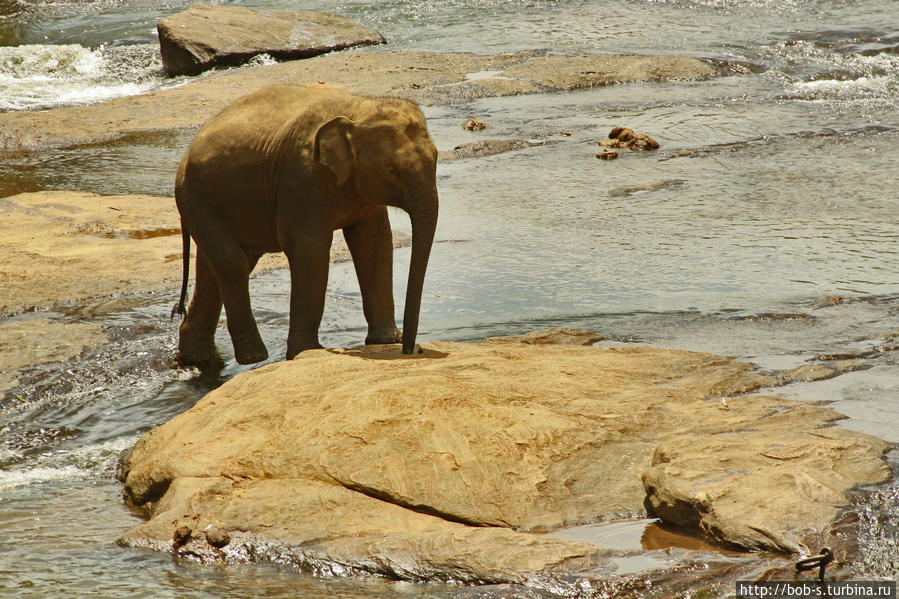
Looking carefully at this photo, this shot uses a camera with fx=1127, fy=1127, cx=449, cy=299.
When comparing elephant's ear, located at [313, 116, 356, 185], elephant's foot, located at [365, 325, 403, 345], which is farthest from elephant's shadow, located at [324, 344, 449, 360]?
elephant's ear, located at [313, 116, 356, 185]

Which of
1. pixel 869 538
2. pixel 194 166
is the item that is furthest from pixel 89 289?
pixel 869 538

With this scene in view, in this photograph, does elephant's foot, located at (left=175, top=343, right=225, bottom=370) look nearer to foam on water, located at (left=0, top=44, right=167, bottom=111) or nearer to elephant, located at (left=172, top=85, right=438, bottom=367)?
elephant, located at (left=172, top=85, right=438, bottom=367)

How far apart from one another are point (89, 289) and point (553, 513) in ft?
19.0

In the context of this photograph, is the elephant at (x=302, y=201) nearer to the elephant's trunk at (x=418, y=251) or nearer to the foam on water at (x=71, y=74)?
the elephant's trunk at (x=418, y=251)

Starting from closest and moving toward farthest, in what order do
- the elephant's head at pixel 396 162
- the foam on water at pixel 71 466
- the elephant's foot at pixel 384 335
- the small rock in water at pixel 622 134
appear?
the foam on water at pixel 71 466 < the elephant's head at pixel 396 162 < the elephant's foot at pixel 384 335 < the small rock in water at pixel 622 134

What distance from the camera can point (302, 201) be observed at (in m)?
7.07

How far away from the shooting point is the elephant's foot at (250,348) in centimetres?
793

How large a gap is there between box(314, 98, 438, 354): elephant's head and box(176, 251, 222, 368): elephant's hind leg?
5.72 feet

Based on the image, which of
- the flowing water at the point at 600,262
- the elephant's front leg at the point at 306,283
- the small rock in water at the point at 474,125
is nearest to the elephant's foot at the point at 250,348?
the flowing water at the point at 600,262

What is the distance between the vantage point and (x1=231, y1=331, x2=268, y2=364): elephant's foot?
793cm

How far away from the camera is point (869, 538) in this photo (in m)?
4.21

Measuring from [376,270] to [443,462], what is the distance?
9.12 ft

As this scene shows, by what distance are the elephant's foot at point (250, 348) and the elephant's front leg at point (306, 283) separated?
0.55 meters

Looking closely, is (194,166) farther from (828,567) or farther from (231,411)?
(828,567)
